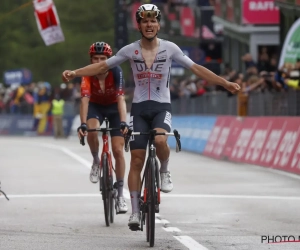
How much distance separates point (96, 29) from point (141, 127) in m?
76.2

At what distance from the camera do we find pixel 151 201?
37.0 ft

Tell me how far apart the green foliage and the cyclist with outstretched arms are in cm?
6974

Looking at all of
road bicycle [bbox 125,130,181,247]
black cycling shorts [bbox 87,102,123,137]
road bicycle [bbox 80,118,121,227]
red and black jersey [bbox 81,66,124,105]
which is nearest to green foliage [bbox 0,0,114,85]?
black cycling shorts [bbox 87,102,123,137]

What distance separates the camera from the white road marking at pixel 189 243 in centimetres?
1099

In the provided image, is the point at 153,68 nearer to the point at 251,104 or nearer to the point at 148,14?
the point at 148,14

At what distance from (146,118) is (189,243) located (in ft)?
4.34

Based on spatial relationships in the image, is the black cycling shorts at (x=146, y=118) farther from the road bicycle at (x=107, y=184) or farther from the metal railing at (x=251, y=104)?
the metal railing at (x=251, y=104)

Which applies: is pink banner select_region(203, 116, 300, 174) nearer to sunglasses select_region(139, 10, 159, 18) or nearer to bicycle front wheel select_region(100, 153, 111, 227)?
bicycle front wheel select_region(100, 153, 111, 227)

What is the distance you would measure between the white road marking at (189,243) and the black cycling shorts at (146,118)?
94 cm

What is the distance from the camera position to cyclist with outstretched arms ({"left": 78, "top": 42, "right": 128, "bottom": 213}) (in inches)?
543

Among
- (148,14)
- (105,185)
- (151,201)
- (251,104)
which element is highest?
(148,14)

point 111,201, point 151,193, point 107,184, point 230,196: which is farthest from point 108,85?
point 230,196

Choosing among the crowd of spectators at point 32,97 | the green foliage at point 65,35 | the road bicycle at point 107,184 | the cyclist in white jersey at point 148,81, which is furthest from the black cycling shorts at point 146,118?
the green foliage at point 65,35

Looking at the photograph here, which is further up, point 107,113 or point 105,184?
point 107,113
